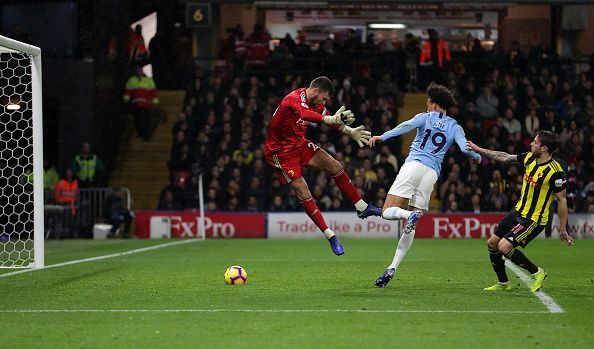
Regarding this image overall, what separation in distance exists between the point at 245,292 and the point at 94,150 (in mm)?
17692

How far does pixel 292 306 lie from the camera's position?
31.3 feet

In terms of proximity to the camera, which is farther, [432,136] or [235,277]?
[235,277]

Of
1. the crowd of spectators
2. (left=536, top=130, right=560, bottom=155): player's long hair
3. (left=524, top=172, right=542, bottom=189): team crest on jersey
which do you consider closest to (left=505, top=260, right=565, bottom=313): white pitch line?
(left=524, top=172, right=542, bottom=189): team crest on jersey

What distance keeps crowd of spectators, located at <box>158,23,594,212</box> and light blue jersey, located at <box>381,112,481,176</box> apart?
11498 mm

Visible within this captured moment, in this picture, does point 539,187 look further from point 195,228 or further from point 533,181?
point 195,228

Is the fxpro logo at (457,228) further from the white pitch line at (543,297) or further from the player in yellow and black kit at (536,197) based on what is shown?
the player in yellow and black kit at (536,197)

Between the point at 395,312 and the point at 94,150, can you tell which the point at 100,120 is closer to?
the point at 94,150

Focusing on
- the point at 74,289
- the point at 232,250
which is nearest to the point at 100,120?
the point at 232,250

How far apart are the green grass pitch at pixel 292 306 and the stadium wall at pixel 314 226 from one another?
7.46 metres

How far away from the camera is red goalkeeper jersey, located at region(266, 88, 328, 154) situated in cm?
1247

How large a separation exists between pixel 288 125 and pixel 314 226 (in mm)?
11451

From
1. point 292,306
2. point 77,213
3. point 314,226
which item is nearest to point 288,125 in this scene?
point 292,306

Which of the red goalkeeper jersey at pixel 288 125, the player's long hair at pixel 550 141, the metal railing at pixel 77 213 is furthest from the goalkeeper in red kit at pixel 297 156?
the metal railing at pixel 77 213

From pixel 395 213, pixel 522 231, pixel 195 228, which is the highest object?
pixel 395 213
